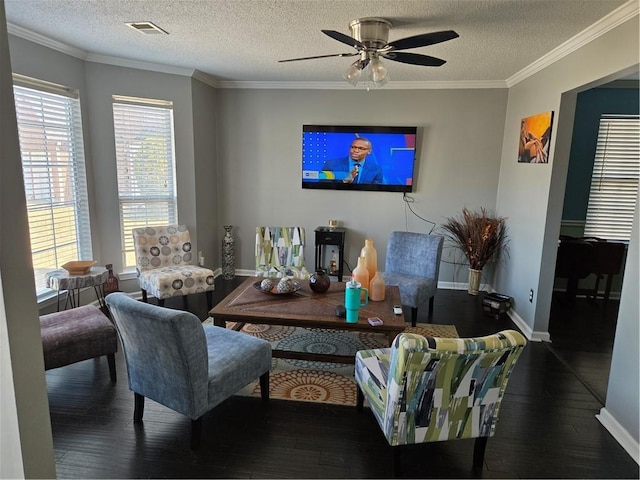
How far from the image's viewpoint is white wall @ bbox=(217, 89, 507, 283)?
4910mm

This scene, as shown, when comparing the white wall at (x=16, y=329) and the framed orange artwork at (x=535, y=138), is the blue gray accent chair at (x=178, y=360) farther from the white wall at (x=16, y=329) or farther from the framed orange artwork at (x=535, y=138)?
the framed orange artwork at (x=535, y=138)

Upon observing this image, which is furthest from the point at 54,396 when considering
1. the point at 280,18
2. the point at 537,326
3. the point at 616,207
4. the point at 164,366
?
the point at 616,207

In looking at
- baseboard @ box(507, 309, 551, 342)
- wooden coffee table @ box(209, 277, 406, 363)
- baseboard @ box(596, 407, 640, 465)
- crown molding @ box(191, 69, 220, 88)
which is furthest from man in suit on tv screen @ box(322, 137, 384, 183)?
baseboard @ box(596, 407, 640, 465)

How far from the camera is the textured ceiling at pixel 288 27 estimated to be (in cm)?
255

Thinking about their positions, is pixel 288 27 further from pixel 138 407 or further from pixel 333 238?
pixel 138 407

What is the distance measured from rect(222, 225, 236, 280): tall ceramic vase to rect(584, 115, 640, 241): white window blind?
14.7 ft

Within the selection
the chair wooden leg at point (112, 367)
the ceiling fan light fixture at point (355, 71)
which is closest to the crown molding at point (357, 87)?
the ceiling fan light fixture at point (355, 71)

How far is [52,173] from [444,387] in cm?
378

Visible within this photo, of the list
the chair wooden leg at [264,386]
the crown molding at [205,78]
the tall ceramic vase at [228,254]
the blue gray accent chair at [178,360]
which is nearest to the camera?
the blue gray accent chair at [178,360]

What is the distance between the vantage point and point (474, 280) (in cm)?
481

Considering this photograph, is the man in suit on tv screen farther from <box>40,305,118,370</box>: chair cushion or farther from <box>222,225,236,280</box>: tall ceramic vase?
<box>40,305,118,370</box>: chair cushion

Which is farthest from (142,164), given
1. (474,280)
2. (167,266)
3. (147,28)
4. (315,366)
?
(474,280)

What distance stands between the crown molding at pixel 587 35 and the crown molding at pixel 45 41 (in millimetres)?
4304

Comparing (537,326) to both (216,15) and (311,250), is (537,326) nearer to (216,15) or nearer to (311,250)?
(311,250)
